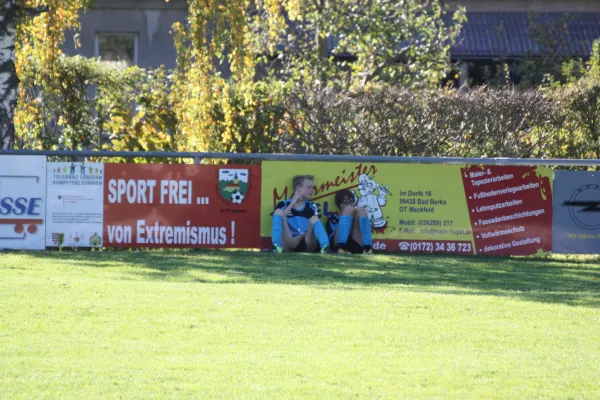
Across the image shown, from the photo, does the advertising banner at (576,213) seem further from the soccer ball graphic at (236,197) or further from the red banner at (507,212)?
the soccer ball graphic at (236,197)

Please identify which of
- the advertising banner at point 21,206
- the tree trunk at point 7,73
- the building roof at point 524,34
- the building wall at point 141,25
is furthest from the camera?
the building roof at point 524,34

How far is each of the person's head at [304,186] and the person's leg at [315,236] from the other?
1.11ft

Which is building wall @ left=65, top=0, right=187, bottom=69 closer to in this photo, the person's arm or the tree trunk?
the tree trunk

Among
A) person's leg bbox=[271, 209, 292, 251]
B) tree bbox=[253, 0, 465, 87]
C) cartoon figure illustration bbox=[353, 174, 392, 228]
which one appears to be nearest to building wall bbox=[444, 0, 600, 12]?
tree bbox=[253, 0, 465, 87]

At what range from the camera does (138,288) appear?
10.4m

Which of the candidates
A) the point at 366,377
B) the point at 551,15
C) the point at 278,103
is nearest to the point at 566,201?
the point at 278,103

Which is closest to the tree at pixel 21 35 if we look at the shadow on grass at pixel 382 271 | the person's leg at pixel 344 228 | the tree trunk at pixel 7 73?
the tree trunk at pixel 7 73

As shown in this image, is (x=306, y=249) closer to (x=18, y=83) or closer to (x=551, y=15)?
(x=18, y=83)

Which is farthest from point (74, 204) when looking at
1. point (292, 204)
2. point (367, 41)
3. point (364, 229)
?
point (367, 41)

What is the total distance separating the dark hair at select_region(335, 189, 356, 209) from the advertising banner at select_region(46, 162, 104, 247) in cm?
329

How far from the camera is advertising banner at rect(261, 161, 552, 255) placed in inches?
584

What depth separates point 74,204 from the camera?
48.4ft

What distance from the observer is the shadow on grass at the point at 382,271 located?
11284 millimetres

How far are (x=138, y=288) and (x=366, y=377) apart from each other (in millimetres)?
4501
